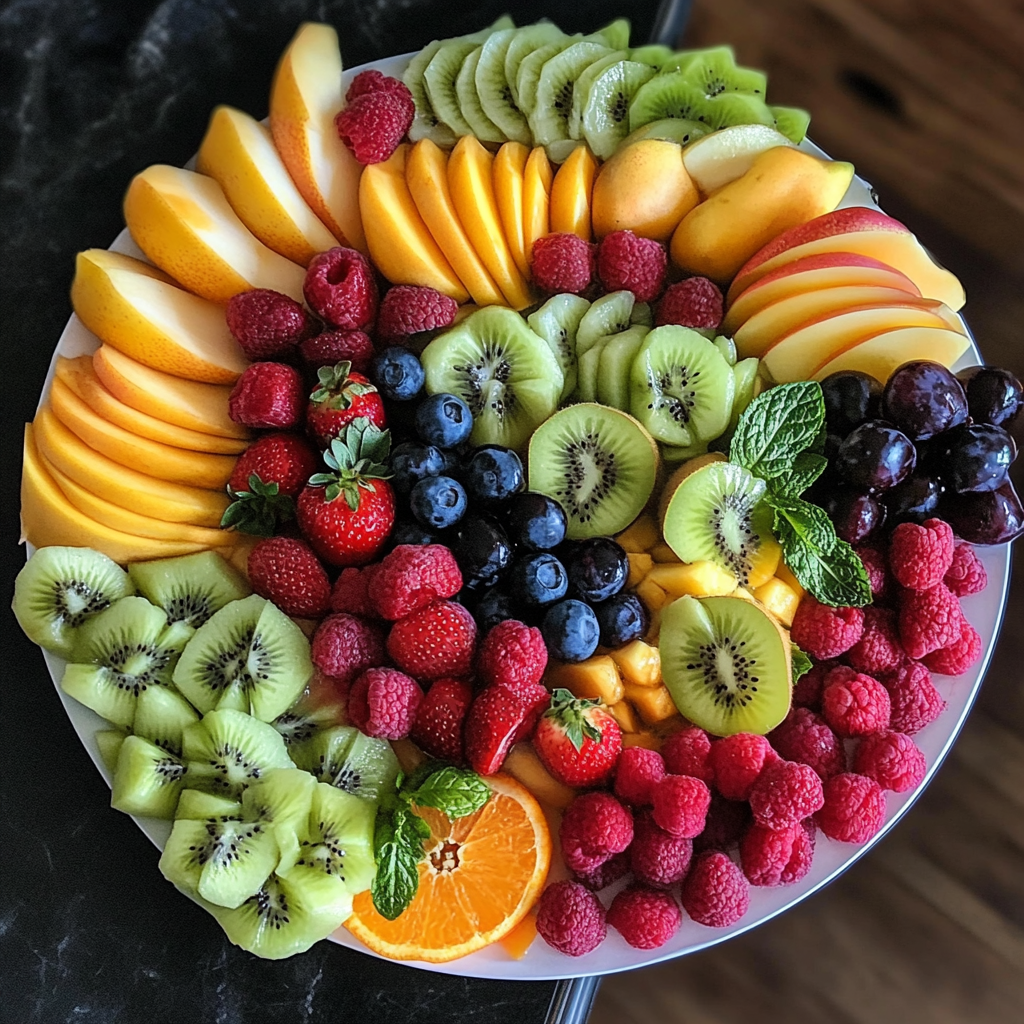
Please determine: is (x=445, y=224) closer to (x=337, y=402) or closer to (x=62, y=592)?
(x=337, y=402)

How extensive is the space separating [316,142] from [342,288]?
30cm

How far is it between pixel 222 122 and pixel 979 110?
1751 mm

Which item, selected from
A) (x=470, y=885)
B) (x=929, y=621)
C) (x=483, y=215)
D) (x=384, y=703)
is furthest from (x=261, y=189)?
(x=929, y=621)

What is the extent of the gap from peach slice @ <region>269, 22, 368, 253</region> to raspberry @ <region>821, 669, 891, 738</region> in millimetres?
1047

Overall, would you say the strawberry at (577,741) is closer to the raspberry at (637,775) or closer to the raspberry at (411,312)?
the raspberry at (637,775)

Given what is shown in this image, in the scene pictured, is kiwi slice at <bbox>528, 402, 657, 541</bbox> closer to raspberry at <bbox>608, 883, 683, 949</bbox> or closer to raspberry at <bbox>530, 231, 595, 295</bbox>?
raspberry at <bbox>530, 231, 595, 295</bbox>

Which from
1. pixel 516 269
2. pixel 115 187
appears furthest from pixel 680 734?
pixel 115 187

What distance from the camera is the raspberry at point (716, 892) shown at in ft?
4.08

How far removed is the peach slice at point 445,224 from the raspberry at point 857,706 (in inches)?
31.9

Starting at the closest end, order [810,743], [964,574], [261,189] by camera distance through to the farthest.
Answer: [810,743], [964,574], [261,189]

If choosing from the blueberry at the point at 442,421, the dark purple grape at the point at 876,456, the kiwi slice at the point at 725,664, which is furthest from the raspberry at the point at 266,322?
the dark purple grape at the point at 876,456

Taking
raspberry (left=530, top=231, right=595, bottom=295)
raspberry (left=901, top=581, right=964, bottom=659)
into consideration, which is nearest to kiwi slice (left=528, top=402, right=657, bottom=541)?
raspberry (left=530, top=231, right=595, bottom=295)

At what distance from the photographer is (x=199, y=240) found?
1.51m

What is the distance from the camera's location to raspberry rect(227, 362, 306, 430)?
1.43 meters
